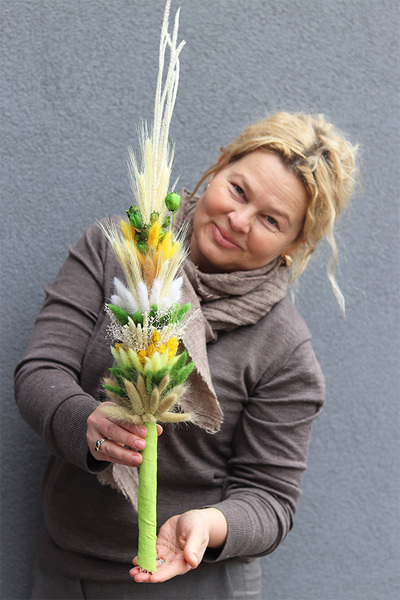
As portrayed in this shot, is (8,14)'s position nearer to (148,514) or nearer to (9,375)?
(9,375)

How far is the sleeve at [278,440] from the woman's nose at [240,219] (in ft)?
0.85

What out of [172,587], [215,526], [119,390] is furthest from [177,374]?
[172,587]

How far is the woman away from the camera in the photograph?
3.35ft

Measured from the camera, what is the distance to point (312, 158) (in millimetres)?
1058

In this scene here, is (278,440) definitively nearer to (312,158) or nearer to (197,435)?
(197,435)

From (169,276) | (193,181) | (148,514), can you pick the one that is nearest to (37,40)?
(193,181)

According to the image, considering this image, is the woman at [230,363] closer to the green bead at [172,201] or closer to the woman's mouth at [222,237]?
the woman's mouth at [222,237]

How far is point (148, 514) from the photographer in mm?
790

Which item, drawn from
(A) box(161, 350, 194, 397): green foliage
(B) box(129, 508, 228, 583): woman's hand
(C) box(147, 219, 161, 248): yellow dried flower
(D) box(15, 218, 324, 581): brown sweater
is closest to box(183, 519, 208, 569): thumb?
(B) box(129, 508, 228, 583): woman's hand

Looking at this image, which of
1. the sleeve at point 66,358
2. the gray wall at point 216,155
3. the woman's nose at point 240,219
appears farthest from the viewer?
the gray wall at point 216,155

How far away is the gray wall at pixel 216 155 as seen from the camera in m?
1.33

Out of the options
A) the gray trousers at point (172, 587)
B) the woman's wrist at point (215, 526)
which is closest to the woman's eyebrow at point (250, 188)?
the woman's wrist at point (215, 526)

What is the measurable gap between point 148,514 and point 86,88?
922 mm

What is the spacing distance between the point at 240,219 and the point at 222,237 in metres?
0.05
